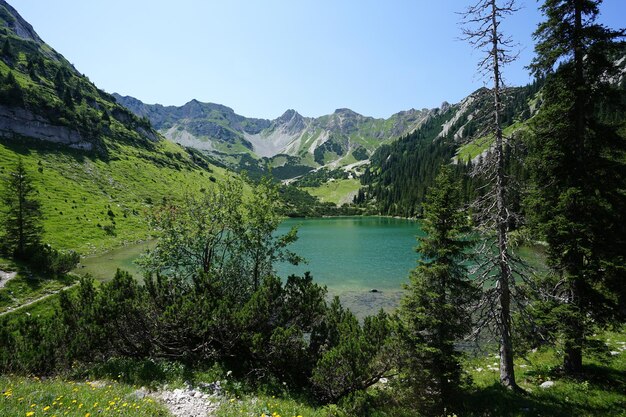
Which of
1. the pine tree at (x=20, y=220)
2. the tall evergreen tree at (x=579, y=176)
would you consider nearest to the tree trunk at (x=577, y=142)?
the tall evergreen tree at (x=579, y=176)

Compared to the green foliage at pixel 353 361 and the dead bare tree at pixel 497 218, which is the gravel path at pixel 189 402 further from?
the dead bare tree at pixel 497 218

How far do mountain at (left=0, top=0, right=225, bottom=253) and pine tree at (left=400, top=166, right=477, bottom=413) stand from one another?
42.9m

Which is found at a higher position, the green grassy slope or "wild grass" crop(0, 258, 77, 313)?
the green grassy slope

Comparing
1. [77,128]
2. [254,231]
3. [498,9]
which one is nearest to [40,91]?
[77,128]

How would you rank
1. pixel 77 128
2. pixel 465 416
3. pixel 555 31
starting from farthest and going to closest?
1. pixel 77 128
2. pixel 555 31
3. pixel 465 416

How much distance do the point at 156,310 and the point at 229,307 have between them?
3306mm

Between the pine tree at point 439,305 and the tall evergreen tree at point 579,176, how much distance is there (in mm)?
4484

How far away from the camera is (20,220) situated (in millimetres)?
34812

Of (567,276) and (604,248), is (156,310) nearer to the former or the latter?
(567,276)

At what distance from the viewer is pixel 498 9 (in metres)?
13.0

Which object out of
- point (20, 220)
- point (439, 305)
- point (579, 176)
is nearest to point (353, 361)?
point (439, 305)

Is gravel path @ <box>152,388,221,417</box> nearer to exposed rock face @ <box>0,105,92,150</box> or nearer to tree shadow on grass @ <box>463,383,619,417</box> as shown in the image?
tree shadow on grass @ <box>463,383,619,417</box>

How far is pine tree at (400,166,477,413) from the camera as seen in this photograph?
39.3 ft

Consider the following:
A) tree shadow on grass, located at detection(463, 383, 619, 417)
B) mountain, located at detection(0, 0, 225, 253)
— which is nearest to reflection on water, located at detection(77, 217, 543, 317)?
mountain, located at detection(0, 0, 225, 253)
